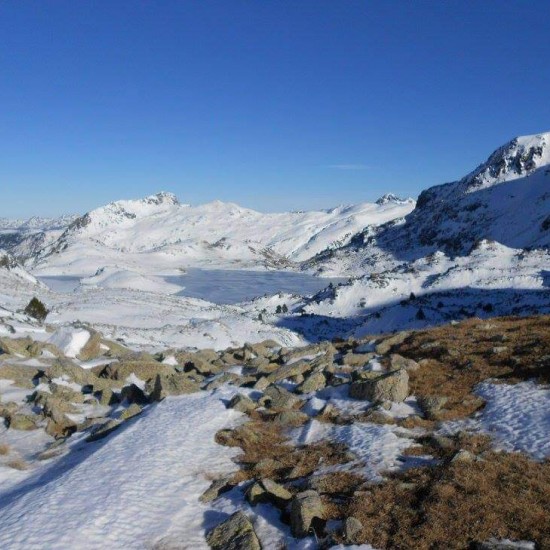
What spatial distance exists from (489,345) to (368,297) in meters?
72.0

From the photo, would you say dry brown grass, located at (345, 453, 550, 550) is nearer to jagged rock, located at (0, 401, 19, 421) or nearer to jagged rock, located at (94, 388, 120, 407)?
jagged rock, located at (94, 388, 120, 407)

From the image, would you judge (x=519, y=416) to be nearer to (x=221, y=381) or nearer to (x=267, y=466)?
(x=267, y=466)

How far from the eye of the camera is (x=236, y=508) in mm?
14188

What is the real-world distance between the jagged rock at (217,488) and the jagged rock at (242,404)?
601 centimetres

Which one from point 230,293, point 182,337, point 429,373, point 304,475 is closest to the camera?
point 304,475

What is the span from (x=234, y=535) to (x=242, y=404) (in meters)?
9.48

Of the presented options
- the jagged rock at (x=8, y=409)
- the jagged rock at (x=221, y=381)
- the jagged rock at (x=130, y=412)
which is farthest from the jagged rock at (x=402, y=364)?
the jagged rock at (x=8, y=409)

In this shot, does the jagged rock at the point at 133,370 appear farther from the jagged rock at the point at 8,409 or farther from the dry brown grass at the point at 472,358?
the dry brown grass at the point at 472,358

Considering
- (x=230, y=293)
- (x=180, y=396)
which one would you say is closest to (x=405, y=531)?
(x=180, y=396)

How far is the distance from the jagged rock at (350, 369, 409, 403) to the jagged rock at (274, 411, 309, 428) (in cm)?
283

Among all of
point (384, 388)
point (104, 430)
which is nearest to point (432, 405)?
point (384, 388)

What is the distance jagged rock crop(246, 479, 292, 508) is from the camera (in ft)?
46.0

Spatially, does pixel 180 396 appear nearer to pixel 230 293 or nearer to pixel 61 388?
pixel 61 388

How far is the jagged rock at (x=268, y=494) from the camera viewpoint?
14023 millimetres
